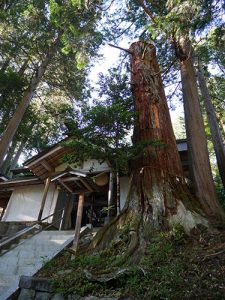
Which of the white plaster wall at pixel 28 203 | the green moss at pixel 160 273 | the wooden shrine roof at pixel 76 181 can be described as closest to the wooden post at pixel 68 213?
the white plaster wall at pixel 28 203

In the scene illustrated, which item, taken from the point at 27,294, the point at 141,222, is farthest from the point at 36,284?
the point at 141,222

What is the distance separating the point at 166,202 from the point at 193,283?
88.1 inches

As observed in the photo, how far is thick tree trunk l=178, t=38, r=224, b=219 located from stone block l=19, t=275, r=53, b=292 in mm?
3759

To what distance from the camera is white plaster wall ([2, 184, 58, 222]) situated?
11.7m

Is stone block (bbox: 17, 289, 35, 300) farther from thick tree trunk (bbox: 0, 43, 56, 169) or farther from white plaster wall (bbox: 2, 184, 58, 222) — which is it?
white plaster wall (bbox: 2, 184, 58, 222)

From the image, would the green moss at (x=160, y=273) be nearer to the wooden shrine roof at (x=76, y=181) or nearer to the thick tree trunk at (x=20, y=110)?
the wooden shrine roof at (x=76, y=181)

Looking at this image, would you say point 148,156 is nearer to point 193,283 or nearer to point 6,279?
point 193,283

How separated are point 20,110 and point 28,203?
465 centimetres

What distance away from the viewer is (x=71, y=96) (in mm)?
14664

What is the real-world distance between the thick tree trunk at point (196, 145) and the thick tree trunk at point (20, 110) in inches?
273

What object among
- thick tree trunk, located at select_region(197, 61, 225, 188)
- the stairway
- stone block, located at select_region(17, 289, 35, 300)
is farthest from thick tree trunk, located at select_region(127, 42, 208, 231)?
the stairway

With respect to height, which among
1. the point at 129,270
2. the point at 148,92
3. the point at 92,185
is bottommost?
the point at 129,270

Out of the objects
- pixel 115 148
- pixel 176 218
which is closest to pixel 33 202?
pixel 115 148

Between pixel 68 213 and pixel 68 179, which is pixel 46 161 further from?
pixel 68 179
